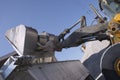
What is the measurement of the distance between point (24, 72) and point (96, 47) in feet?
9.55

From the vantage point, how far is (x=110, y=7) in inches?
224

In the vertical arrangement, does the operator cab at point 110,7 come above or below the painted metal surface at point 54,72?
above

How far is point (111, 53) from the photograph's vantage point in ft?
15.1

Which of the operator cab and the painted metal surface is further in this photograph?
the operator cab

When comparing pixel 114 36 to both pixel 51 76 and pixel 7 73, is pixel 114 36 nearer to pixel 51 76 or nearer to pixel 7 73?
pixel 51 76

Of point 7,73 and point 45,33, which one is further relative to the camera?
point 45,33

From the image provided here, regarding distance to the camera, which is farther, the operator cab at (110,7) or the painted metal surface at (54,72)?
the operator cab at (110,7)

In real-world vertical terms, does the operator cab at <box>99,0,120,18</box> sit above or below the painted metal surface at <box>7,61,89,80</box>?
above

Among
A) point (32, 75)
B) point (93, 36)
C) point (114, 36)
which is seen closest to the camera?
point (32, 75)

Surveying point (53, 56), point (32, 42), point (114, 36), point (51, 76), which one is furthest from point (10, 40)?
point (114, 36)

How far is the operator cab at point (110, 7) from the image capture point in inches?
219

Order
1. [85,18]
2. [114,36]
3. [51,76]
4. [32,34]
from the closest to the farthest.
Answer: [51,76], [114,36], [32,34], [85,18]

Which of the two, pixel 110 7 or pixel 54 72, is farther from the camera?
pixel 110 7

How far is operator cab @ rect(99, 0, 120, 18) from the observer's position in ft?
18.2
